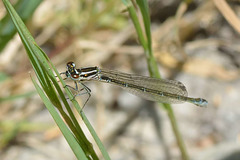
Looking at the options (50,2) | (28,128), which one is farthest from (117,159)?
(50,2)

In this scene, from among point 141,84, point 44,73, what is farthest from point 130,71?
point 44,73

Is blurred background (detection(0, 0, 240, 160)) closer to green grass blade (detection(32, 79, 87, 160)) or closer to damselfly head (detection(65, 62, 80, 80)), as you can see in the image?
damselfly head (detection(65, 62, 80, 80))

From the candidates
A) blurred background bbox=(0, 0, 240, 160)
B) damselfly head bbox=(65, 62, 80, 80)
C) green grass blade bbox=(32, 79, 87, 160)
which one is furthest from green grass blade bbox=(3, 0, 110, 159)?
blurred background bbox=(0, 0, 240, 160)

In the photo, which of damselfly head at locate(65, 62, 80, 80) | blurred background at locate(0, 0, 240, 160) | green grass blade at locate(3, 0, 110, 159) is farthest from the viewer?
blurred background at locate(0, 0, 240, 160)

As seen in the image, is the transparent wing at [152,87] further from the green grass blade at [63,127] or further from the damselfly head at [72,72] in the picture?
the green grass blade at [63,127]

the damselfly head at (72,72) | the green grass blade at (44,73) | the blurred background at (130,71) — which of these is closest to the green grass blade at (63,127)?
the green grass blade at (44,73)

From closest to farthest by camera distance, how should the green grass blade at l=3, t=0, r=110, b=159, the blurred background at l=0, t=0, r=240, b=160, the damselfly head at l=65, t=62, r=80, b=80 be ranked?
the green grass blade at l=3, t=0, r=110, b=159
the damselfly head at l=65, t=62, r=80, b=80
the blurred background at l=0, t=0, r=240, b=160
